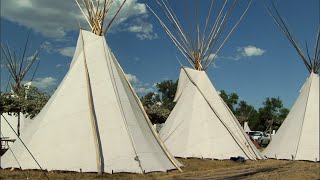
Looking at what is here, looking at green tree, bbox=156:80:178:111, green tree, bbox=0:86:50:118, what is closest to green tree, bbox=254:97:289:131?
green tree, bbox=156:80:178:111

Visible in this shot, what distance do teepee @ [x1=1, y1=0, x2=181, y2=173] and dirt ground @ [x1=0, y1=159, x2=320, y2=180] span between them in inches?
13.5

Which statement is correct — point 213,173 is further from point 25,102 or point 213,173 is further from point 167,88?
point 167,88

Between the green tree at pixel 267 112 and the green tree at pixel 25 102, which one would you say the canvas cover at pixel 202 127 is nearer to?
the green tree at pixel 25 102

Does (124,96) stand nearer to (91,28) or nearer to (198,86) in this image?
(91,28)

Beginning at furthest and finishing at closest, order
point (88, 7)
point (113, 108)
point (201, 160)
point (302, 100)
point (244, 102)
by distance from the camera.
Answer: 1. point (244, 102)
2. point (302, 100)
3. point (201, 160)
4. point (88, 7)
5. point (113, 108)

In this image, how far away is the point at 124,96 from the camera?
12094 millimetres

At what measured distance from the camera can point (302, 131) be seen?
1667cm

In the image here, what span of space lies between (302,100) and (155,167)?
28.1ft

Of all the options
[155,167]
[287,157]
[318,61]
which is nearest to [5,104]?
[155,167]

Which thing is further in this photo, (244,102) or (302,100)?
(244,102)

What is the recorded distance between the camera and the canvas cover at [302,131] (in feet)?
53.6

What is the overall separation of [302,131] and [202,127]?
3.74 m

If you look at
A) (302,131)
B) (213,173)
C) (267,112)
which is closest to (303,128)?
(302,131)

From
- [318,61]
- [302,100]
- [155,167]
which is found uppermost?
[318,61]
